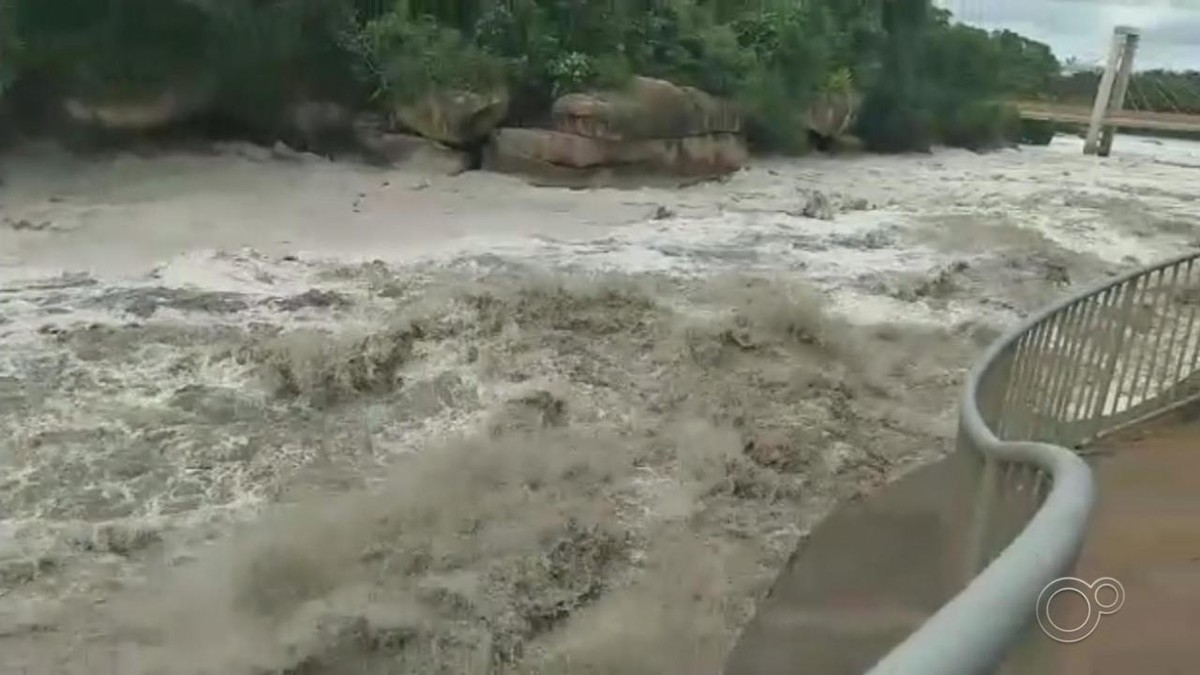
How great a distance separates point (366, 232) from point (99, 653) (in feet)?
24.5

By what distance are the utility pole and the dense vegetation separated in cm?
355

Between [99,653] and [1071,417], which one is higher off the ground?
[1071,417]

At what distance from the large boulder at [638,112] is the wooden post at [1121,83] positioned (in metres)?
9.92

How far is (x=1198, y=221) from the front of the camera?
52.3 ft

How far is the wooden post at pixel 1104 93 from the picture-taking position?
2320 centimetres

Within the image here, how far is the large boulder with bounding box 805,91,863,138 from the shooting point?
20.2m

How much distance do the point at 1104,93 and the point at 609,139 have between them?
40.4ft

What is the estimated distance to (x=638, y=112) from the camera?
1534 centimetres

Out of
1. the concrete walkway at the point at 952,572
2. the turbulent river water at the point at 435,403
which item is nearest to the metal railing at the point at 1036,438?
the concrete walkway at the point at 952,572

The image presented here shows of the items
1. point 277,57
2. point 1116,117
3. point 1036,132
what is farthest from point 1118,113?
point 277,57

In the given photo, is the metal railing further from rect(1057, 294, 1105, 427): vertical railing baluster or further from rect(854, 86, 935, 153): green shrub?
rect(854, 86, 935, 153): green shrub

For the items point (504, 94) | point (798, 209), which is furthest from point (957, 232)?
point (504, 94)

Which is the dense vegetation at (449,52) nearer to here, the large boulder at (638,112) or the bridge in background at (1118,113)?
the large boulder at (638,112)

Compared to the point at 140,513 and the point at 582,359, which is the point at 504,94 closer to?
the point at 582,359
